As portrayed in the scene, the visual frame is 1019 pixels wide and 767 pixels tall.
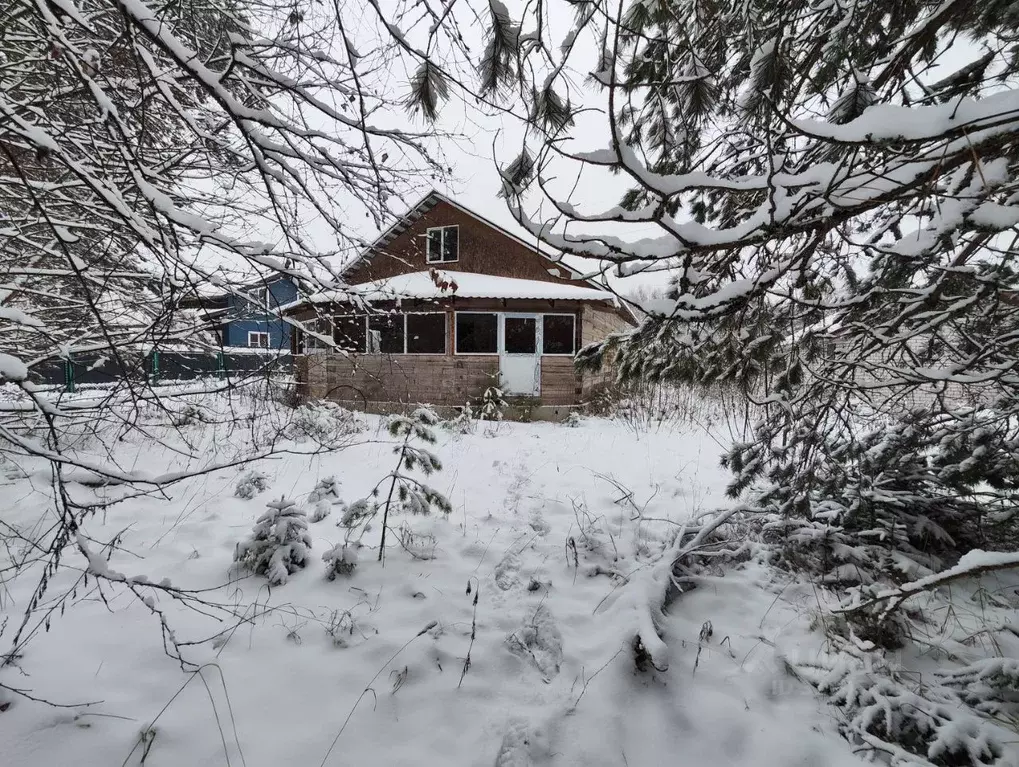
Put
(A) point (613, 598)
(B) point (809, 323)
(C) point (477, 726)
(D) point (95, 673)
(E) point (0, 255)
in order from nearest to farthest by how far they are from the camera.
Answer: (C) point (477, 726) → (D) point (95, 673) → (B) point (809, 323) → (A) point (613, 598) → (E) point (0, 255)

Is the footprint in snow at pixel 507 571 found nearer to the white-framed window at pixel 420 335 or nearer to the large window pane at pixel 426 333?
the white-framed window at pixel 420 335

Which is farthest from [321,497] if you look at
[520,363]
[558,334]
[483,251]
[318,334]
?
[483,251]

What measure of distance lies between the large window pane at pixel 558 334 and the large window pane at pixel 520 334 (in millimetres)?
364

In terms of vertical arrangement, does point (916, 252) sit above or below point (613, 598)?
above

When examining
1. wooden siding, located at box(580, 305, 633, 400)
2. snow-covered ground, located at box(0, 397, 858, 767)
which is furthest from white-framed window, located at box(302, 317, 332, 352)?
wooden siding, located at box(580, 305, 633, 400)

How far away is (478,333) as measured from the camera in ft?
39.3

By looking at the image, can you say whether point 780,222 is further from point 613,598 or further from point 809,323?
point 613,598

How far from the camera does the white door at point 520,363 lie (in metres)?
10.7

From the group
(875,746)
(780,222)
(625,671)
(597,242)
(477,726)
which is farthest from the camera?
(625,671)

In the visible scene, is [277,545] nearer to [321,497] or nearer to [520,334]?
[321,497]

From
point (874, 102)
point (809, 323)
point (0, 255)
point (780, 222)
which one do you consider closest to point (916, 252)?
point (780, 222)

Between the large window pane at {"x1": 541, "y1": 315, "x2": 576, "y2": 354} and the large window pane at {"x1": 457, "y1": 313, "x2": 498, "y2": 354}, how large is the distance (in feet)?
4.56

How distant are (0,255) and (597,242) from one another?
4351 mm

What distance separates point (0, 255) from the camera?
3.05 meters
